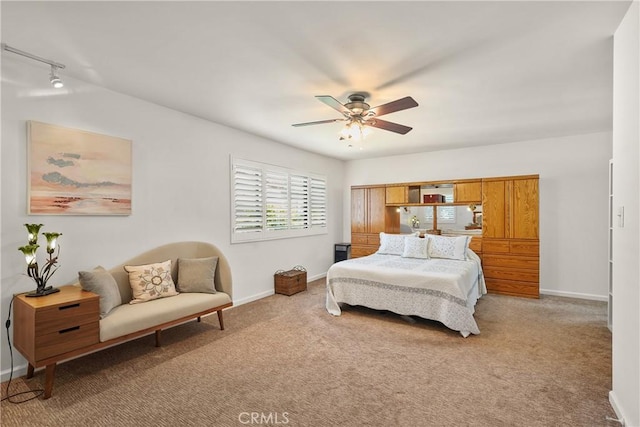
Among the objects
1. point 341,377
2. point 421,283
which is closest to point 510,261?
point 421,283

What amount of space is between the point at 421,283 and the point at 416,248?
133 centimetres

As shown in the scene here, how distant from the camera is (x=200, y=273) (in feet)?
11.7

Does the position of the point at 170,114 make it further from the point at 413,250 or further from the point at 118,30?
the point at 413,250

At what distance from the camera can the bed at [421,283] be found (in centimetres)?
351

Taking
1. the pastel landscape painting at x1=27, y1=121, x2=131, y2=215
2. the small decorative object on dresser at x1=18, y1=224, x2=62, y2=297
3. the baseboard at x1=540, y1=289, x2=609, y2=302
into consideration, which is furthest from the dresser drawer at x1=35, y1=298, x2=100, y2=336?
the baseboard at x1=540, y1=289, x2=609, y2=302

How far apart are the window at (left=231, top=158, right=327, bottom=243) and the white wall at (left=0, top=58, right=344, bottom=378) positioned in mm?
152

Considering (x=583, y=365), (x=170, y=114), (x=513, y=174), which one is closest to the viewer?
(x=583, y=365)

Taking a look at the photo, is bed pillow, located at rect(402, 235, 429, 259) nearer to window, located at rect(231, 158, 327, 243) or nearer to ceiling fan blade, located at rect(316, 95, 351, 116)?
window, located at rect(231, 158, 327, 243)

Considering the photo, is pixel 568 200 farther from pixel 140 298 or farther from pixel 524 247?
pixel 140 298

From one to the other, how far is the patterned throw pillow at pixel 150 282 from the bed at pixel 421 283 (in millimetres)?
1989

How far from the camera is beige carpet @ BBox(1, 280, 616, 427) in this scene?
6.90 feet

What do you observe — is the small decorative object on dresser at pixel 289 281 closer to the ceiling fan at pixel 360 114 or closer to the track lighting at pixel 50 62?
the ceiling fan at pixel 360 114

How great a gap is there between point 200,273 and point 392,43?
9.69 feet

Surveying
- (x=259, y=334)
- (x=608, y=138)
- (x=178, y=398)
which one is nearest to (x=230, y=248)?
(x=259, y=334)
